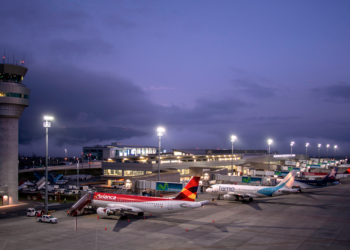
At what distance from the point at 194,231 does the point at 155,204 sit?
7879mm

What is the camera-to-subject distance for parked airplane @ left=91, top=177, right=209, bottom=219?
122 ft

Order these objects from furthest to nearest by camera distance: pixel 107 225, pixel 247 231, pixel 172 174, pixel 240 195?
pixel 172 174 < pixel 240 195 < pixel 107 225 < pixel 247 231

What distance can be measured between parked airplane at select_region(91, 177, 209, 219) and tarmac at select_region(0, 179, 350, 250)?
138cm

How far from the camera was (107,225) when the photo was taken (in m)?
35.6

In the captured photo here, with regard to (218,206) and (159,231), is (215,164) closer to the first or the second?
(218,206)

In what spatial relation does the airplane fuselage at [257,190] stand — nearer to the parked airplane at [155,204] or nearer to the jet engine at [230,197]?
the jet engine at [230,197]

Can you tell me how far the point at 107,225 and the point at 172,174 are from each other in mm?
37234

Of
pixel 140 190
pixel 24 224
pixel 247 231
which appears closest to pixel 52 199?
pixel 140 190

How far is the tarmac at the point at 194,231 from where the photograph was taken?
2725cm

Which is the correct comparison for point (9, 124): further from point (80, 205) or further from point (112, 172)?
point (112, 172)

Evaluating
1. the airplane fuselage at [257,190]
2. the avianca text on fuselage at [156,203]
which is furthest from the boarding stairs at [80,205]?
the airplane fuselage at [257,190]

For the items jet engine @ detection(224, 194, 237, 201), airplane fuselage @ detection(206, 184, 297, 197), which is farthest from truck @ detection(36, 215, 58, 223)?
airplane fuselage @ detection(206, 184, 297, 197)

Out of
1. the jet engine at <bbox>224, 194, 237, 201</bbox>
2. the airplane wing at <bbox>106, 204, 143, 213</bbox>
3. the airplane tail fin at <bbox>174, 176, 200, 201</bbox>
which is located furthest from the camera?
the jet engine at <bbox>224, 194, 237, 201</bbox>

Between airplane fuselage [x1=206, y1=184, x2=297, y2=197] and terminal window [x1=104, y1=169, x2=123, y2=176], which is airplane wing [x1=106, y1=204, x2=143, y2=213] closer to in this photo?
airplane fuselage [x1=206, y1=184, x2=297, y2=197]
